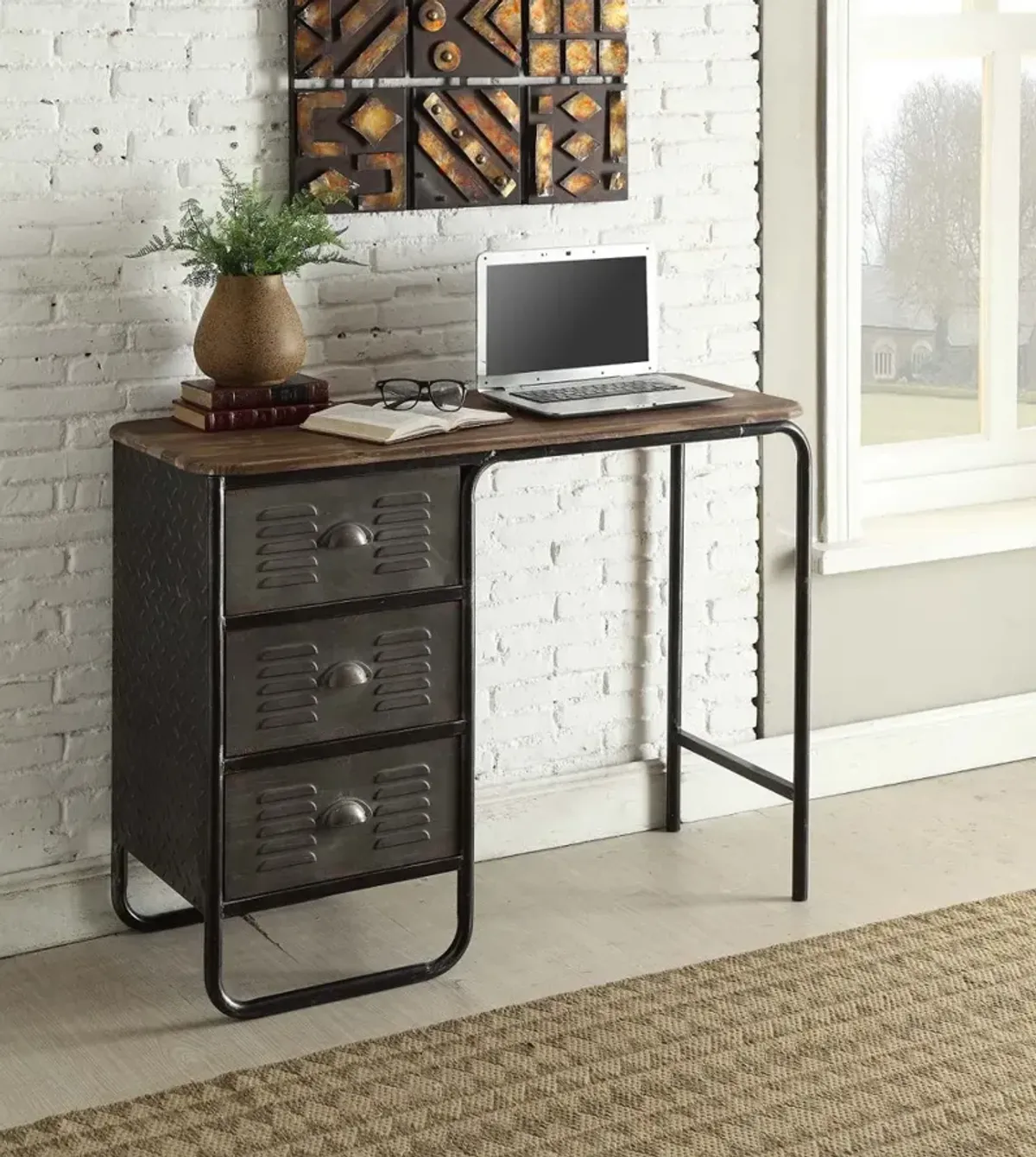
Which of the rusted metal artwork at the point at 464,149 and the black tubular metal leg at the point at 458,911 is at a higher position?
the rusted metal artwork at the point at 464,149

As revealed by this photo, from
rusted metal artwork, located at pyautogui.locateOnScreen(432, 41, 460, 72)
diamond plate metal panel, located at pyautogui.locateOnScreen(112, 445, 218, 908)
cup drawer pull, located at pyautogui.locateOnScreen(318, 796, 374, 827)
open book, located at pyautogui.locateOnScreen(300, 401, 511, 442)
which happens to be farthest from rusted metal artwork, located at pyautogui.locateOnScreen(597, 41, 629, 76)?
cup drawer pull, located at pyautogui.locateOnScreen(318, 796, 374, 827)

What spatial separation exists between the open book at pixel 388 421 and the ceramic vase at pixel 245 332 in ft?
0.38

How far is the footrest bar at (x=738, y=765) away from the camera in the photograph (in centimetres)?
338

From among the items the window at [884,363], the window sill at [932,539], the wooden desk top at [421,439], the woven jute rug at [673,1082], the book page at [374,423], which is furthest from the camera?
the window at [884,363]

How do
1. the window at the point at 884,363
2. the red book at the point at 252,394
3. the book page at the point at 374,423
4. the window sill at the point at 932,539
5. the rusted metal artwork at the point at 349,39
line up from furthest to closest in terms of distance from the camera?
the window at the point at 884,363 → the window sill at the point at 932,539 → the rusted metal artwork at the point at 349,39 → the red book at the point at 252,394 → the book page at the point at 374,423

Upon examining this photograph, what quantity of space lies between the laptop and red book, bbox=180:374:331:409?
328 mm

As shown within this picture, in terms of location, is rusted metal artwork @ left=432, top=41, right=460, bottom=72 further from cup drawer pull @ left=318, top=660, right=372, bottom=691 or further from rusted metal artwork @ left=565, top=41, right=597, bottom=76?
cup drawer pull @ left=318, top=660, right=372, bottom=691

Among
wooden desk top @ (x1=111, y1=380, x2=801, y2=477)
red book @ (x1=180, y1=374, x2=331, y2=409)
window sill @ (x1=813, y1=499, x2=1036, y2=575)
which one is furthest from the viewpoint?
window sill @ (x1=813, y1=499, x2=1036, y2=575)

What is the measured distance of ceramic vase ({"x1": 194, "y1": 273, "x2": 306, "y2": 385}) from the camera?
2939 mm

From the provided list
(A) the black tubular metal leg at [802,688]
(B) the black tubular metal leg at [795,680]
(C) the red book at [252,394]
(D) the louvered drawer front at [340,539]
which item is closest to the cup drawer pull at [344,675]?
(D) the louvered drawer front at [340,539]

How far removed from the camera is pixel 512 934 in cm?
321

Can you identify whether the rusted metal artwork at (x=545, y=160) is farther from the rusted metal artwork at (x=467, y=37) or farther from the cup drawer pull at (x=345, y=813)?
the cup drawer pull at (x=345, y=813)

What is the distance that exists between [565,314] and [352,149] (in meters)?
0.46

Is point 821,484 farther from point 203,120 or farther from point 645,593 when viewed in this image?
point 203,120
